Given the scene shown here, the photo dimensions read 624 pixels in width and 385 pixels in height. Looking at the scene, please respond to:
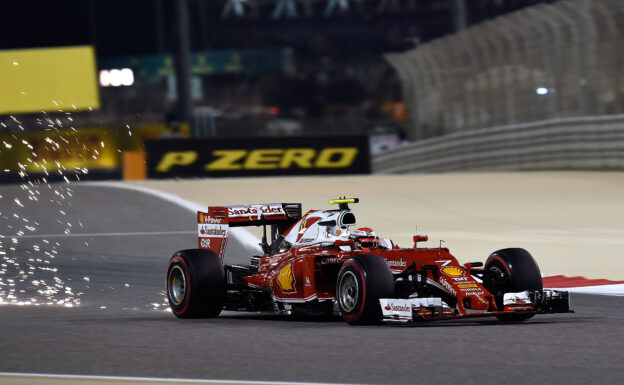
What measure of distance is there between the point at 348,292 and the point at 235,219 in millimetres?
2000

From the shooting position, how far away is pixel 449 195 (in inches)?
923

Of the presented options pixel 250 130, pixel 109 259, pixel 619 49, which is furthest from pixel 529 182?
pixel 250 130

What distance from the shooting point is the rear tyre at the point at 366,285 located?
27.3 ft

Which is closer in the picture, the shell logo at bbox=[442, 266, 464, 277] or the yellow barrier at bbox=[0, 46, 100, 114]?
the shell logo at bbox=[442, 266, 464, 277]

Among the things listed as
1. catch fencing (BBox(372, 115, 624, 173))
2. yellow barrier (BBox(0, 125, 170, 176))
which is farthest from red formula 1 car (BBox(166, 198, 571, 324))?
yellow barrier (BBox(0, 125, 170, 176))

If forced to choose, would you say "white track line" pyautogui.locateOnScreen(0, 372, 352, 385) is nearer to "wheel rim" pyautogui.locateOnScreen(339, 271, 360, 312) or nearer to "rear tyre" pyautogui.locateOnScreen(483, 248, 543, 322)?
"wheel rim" pyautogui.locateOnScreen(339, 271, 360, 312)

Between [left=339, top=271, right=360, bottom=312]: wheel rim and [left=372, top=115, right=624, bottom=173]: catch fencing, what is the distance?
17041 millimetres

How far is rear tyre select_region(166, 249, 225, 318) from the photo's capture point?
381 inches

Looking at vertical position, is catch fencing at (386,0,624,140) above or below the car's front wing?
above

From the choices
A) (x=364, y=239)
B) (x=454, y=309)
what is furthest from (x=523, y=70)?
(x=454, y=309)

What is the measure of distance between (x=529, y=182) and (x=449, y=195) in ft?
8.33

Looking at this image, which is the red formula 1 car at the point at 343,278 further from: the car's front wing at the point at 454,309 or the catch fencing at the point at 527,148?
the catch fencing at the point at 527,148

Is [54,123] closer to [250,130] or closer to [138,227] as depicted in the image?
[250,130]

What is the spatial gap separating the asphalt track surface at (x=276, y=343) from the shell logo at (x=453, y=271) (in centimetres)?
36
